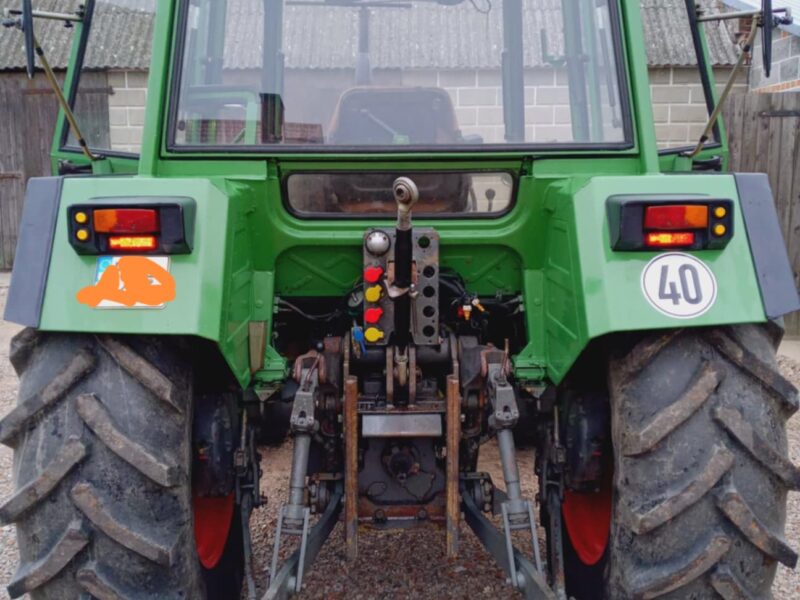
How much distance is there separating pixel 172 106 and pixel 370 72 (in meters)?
0.66

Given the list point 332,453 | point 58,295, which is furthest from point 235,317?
point 332,453

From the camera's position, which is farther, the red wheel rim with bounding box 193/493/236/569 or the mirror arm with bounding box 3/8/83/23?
the red wheel rim with bounding box 193/493/236/569

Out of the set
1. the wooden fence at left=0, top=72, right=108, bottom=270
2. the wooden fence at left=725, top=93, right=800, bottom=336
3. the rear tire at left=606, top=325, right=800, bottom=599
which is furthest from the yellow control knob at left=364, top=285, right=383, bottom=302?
the wooden fence at left=0, top=72, right=108, bottom=270

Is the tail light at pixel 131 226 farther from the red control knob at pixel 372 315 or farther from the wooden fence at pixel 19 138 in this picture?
the wooden fence at pixel 19 138

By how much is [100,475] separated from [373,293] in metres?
0.90

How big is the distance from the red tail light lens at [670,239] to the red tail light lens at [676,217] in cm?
2

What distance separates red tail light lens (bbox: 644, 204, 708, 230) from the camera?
2188 mm

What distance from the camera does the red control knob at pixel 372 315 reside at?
8.39 ft

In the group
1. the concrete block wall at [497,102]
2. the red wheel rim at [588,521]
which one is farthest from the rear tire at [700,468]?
the concrete block wall at [497,102]

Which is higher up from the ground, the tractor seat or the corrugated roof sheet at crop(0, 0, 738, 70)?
the corrugated roof sheet at crop(0, 0, 738, 70)

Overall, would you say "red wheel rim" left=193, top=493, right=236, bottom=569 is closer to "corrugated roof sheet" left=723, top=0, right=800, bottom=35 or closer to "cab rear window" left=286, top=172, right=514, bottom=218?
"cab rear window" left=286, top=172, right=514, bottom=218

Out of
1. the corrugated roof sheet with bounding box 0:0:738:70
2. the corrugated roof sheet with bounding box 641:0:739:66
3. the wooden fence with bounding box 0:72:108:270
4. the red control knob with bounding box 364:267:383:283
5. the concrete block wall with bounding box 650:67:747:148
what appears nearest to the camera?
the red control knob with bounding box 364:267:383:283

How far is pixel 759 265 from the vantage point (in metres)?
2.26

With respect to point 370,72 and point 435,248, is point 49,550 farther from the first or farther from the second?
point 370,72
